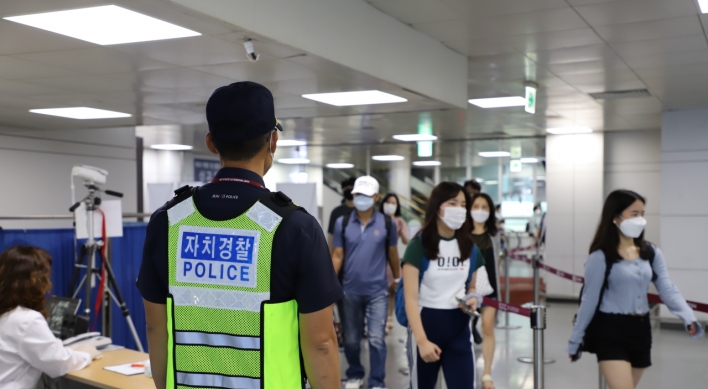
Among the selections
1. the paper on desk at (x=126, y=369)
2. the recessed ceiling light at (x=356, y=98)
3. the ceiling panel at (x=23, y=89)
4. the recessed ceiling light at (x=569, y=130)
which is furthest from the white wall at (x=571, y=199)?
the paper on desk at (x=126, y=369)

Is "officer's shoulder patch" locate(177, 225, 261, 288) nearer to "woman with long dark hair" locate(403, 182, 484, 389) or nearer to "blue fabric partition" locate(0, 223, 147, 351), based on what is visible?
"woman with long dark hair" locate(403, 182, 484, 389)

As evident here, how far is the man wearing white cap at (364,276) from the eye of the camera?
18.5 ft

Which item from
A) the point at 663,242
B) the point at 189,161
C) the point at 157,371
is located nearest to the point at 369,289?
the point at 157,371

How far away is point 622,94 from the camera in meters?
8.06

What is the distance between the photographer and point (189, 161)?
51.1 feet

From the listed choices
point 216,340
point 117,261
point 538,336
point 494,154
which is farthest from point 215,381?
point 494,154

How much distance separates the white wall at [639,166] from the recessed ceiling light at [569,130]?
1.90ft

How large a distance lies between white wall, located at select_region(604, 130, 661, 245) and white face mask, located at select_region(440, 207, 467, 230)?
8.95m

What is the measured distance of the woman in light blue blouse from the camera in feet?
12.3

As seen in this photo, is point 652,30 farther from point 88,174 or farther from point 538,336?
point 88,174

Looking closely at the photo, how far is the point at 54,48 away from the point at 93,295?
8.72ft

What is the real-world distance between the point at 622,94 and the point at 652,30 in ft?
10.1

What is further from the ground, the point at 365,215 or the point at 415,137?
A: the point at 415,137

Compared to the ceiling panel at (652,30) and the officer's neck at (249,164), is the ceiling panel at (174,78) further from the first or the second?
the officer's neck at (249,164)
